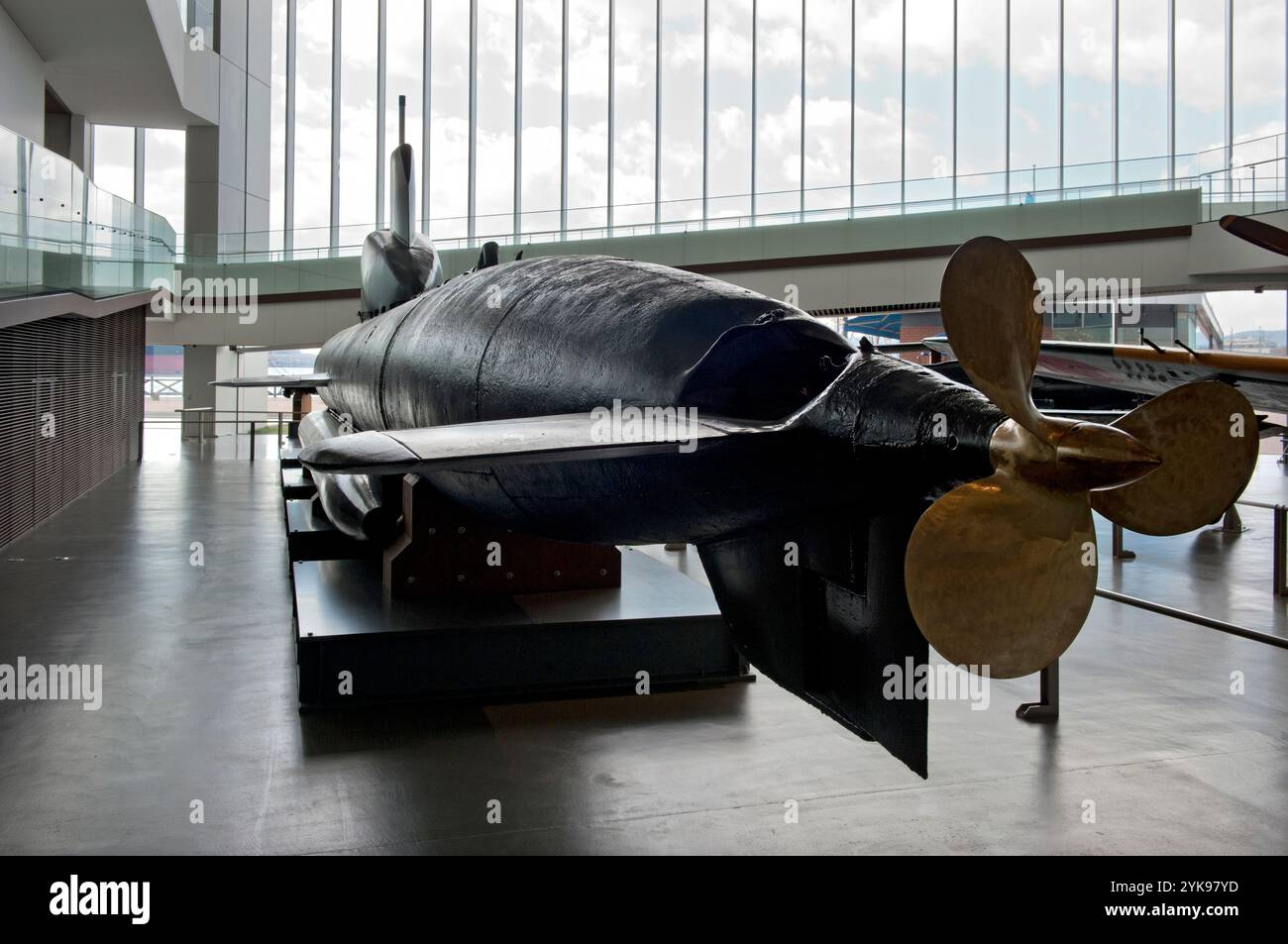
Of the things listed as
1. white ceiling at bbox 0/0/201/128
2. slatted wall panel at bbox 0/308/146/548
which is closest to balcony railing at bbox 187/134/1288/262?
white ceiling at bbox 0/0/201/128

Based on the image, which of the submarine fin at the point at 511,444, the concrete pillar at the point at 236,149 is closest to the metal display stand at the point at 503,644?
the submarine fin at the point at 511,444

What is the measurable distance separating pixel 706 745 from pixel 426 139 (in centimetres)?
2516

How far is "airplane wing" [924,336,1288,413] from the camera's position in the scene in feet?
26.4

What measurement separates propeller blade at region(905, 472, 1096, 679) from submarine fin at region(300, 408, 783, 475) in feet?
2.84

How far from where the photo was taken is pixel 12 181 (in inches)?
341

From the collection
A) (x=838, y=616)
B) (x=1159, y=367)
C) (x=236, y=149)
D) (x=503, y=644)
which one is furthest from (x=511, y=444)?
(x=236, y=149)

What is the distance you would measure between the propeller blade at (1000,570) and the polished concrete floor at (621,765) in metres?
1.71

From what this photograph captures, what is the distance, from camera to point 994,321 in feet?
8.14

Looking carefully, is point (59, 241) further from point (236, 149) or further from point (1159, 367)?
point (236, 149)

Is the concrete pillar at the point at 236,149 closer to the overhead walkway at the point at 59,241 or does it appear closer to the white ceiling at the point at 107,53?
the white ceiling at the point at 107,53

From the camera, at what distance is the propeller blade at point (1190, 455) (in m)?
2.58

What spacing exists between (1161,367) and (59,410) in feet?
39.9
